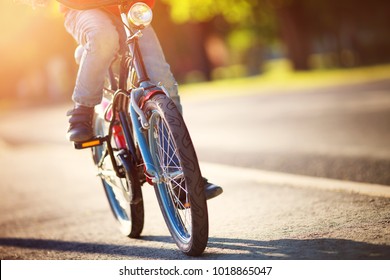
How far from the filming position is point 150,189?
701 centimetres

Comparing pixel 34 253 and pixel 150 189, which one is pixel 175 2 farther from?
pixel 34 253

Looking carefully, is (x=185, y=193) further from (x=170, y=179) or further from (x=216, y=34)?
(x=216, y=34)

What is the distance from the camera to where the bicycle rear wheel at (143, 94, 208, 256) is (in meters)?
3.70

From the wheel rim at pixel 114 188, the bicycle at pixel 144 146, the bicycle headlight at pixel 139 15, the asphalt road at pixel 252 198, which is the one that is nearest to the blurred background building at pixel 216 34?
the asphalt road at pixel 252 198

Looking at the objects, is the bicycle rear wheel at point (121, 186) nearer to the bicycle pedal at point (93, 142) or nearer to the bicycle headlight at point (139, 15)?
the bicycle pedal at point (93, 142)

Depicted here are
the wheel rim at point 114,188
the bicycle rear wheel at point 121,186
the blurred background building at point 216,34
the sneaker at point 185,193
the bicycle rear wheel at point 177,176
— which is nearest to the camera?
the bicycle rear wheel at point 177,176

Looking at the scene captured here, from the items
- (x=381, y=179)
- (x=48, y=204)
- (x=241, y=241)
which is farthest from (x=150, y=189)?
(x=241, y=241)

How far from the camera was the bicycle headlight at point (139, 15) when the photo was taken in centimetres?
411

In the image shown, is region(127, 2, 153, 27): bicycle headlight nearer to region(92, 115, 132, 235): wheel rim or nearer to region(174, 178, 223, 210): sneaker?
region(174, 178, 223, 210): sneaker

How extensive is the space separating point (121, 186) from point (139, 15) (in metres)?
1.28

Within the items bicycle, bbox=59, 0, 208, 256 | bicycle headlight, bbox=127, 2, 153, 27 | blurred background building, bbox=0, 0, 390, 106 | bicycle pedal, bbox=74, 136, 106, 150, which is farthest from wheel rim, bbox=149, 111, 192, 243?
blurred background building, bbox=0, 0, 390, 106

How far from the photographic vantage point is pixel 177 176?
3910 millimetres
